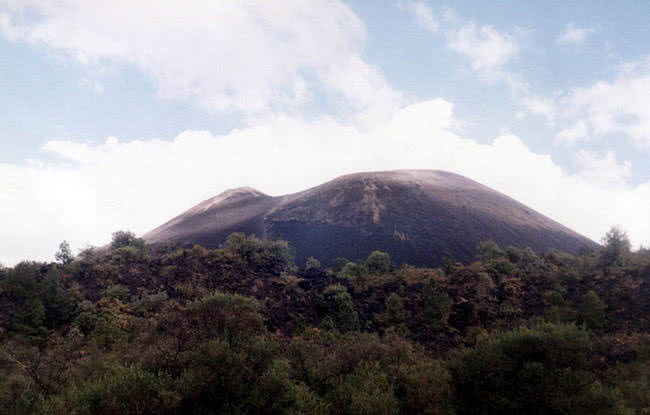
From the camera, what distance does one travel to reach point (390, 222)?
8900cm

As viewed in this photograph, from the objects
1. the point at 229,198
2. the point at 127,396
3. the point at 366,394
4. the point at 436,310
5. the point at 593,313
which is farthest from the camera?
the point at 229,198

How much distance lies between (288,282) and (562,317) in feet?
78.2

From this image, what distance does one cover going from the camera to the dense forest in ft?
61.3

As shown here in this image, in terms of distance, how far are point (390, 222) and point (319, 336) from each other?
5942 centimetres

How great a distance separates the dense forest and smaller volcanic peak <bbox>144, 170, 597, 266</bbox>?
2621cm

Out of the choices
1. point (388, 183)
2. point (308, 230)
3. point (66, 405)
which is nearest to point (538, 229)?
point (388, 183)

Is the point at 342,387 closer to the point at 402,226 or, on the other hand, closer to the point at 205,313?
the point at 205,313

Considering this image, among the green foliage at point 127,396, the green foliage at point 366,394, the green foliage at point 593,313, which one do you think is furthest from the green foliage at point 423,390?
the green foliage at point 593,313

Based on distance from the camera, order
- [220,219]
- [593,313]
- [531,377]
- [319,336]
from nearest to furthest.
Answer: [531,377] → [319,336] → [593,313] → [220,219]

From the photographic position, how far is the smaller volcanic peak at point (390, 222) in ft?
268

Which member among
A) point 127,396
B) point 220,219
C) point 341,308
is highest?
point 220,219

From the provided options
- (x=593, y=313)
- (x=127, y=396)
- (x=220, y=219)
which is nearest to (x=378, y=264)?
(x=593, y=313)

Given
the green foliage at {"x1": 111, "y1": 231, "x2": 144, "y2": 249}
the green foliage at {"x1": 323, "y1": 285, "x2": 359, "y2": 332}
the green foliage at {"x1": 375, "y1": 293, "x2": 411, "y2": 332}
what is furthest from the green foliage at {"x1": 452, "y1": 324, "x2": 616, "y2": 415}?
the green foliage at {"x1": 111, "y1": 231, "x2": 144, "y2": 249}

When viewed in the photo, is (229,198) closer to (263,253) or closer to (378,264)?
(263,253)
